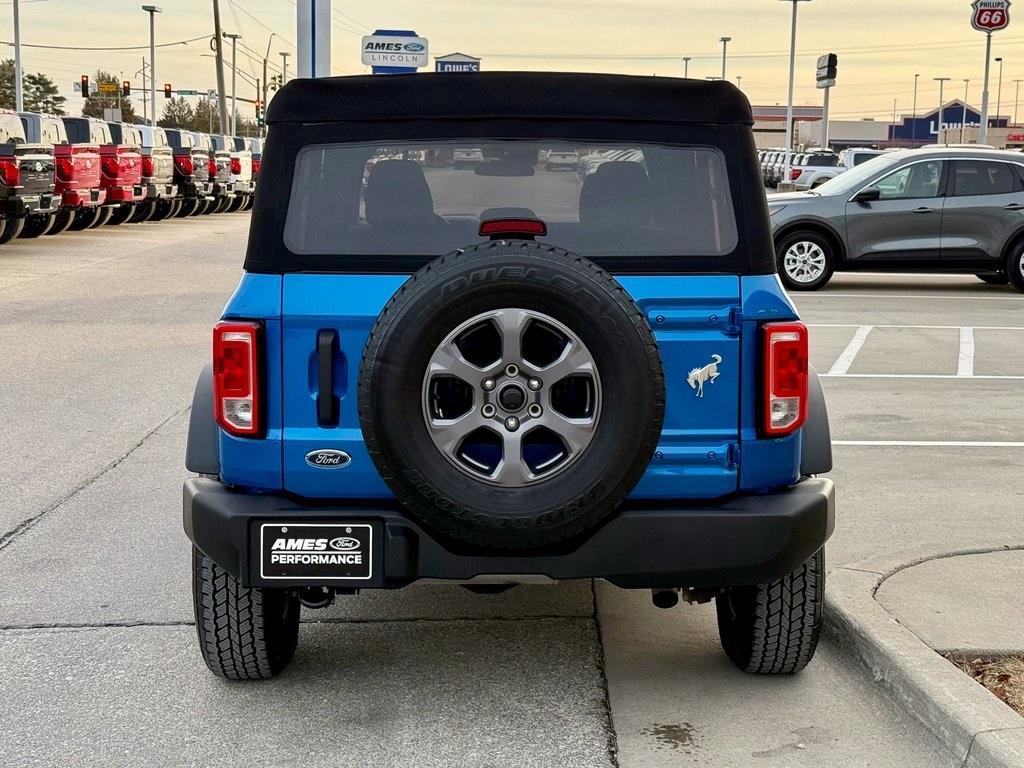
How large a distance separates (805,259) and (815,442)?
1392cm

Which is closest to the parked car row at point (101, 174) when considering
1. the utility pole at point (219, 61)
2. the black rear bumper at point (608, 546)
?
the black rear bumper at point (608, 546)

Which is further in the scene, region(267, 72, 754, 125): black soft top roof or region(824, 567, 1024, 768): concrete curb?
region(267, 72, 754, 125): black soft top roof

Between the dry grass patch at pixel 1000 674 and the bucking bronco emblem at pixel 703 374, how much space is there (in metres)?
1.26

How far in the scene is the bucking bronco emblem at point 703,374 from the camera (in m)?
4.21

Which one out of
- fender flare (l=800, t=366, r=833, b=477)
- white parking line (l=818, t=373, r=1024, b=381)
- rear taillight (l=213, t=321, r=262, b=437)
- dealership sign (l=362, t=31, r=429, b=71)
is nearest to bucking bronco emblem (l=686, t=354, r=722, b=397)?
fender flare (l=800, t=366, r=833, b=477)

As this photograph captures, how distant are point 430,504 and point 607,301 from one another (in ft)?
2.35

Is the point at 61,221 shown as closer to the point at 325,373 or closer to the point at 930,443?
the point at 930,443

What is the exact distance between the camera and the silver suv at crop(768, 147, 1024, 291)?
58.3 feet

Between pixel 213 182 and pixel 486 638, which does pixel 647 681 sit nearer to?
pixel 486 638

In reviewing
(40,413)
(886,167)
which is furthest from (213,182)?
(40,413)

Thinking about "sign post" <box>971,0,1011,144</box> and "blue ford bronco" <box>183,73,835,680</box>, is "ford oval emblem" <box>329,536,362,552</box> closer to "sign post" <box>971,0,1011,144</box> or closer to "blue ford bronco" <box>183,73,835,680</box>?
"blue ford bronco" <box>183,73,835,680</box>

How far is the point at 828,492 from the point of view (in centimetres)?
441

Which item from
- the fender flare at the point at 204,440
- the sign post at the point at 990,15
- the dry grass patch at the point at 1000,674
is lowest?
the dry grass patch at the point at 1000,674

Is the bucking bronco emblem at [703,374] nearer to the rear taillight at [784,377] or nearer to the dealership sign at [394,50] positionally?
the rear taillight at [784,377]
